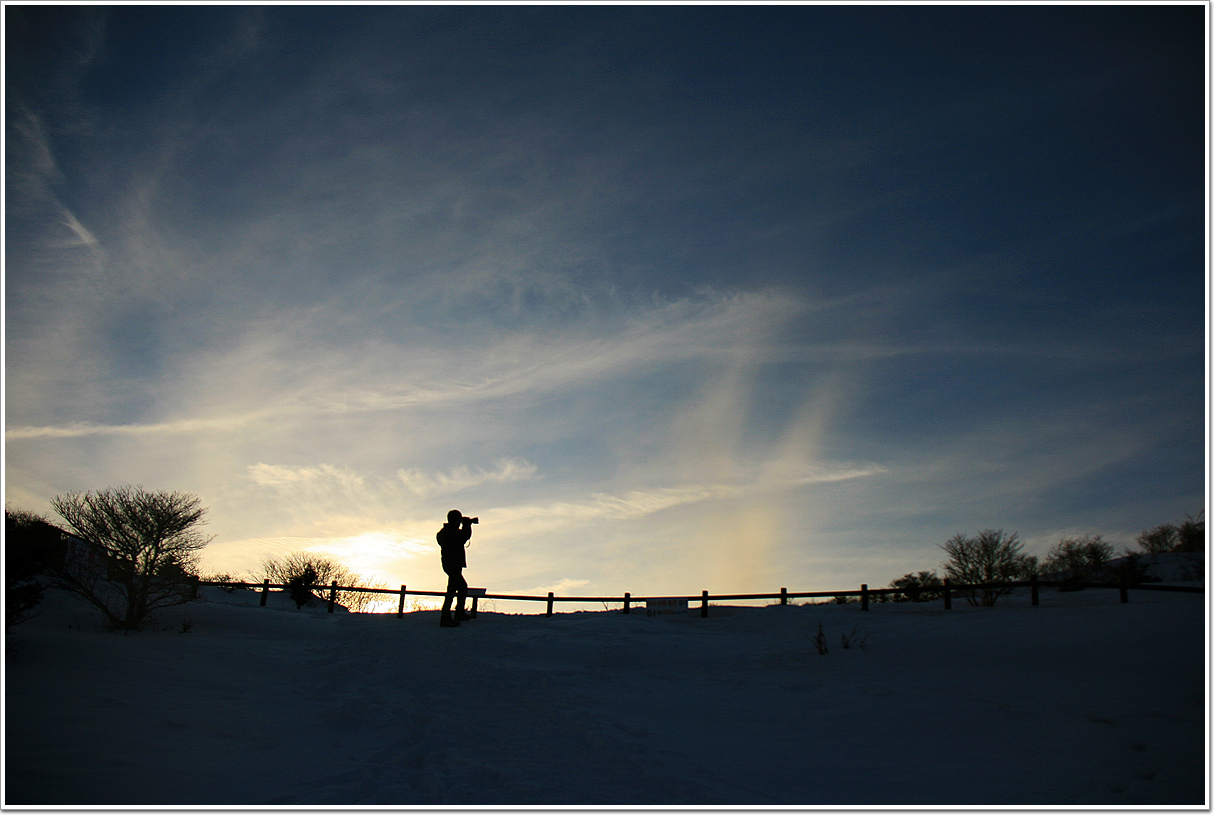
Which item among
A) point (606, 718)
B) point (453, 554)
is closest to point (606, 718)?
point (606, 718)

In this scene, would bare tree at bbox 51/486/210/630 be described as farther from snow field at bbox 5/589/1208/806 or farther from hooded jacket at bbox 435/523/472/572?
hooded jacket at bbox 435/523/472/572

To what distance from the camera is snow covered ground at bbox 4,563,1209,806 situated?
16.3 feet

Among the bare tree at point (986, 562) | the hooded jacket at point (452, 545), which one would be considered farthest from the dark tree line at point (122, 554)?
the bare tree at point (986, 562)

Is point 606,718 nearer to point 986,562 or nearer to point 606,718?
point 606,718

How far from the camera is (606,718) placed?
25.6 ft

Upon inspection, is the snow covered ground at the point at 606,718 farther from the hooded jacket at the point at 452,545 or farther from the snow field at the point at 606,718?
the hooded jacket at the point at 452,545

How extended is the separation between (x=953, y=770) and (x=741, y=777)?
7.19 feet

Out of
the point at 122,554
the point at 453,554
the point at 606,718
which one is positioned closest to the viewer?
the point at 606,718

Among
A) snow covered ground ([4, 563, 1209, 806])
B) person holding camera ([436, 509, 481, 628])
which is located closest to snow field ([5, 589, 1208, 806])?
snow covered ground ([4, 563, 1209, 806])

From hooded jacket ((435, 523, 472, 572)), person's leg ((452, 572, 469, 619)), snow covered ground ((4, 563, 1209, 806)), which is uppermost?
hooded jacket ((435, 523, 472, 572))

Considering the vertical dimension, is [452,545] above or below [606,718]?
above

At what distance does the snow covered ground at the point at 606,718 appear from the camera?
497 centimetres

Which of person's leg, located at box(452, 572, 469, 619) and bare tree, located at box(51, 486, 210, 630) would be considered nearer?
bare tree, located at box(51, 486, 210, 630)

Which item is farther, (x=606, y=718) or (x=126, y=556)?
(x=126, y=556)
